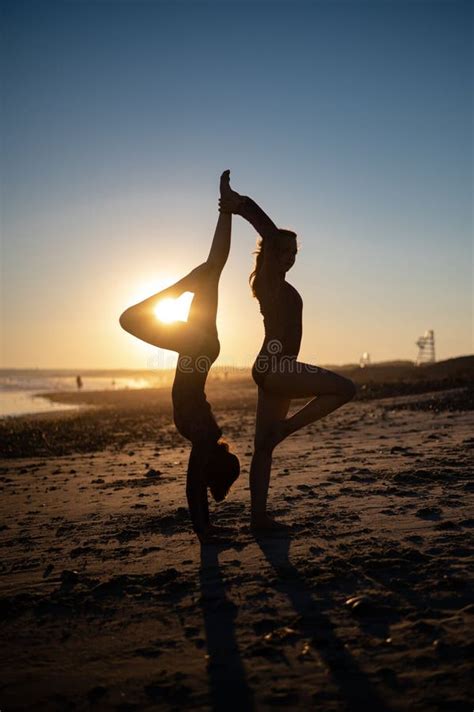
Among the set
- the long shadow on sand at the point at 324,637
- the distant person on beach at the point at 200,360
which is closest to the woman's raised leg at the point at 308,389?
the distant person on beach at the point at 200,360

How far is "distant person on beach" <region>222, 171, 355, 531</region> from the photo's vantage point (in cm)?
434

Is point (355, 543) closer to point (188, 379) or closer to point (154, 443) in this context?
point (188, 379)

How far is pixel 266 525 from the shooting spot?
14.4 feet

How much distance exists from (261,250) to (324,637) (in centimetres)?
296

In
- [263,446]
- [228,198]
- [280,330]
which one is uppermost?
[228,198]

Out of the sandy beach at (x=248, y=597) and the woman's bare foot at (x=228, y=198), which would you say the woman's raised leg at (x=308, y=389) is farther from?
the woman's bare foot at (x=228, y=198)

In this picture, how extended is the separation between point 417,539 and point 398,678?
173 centimetres

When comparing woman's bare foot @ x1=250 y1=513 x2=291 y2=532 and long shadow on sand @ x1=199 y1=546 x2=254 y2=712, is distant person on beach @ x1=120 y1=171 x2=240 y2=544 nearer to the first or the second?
woman's bare foot @ x1=250 y1=513 x2=291 y2=532

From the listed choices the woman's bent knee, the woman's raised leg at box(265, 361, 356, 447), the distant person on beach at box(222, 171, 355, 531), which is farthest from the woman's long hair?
the woman's bent knee

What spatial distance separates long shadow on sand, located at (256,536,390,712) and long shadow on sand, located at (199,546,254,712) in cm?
35

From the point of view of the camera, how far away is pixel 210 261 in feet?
14.6

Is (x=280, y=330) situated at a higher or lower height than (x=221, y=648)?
higher

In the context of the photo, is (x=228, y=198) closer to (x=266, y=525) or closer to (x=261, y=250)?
(x=261, y=250)

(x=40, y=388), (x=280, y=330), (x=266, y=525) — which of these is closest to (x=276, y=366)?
(x=280, y=330)
